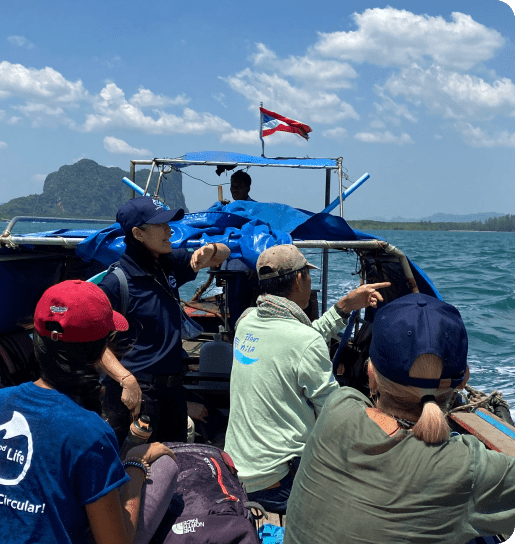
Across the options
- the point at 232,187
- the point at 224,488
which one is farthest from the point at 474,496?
the point at 232,187

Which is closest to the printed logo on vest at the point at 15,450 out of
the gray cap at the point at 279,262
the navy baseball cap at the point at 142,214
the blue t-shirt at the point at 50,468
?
the blue t-shirt at the point at 50,468

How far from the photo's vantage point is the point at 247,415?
2.55 meters

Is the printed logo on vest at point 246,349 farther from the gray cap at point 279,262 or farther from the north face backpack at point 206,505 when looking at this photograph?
the north face backpack at point 206,505

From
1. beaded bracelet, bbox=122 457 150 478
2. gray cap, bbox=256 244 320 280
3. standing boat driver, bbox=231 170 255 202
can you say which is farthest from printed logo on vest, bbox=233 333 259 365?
standing boat driver, bbox=231 170 255 202

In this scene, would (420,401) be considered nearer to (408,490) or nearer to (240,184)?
(408,490)

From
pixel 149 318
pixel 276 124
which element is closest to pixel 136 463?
pixel 149 318

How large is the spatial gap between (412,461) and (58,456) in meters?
0.91

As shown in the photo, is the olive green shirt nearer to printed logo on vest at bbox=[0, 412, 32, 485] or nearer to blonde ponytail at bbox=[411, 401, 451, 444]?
blonde ponytail at bbox=[411, 401, 451, 444]

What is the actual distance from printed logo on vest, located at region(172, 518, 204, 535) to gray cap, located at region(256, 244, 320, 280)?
3.79 feet

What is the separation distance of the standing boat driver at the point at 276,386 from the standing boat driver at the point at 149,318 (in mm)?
706

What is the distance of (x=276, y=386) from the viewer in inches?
96.6

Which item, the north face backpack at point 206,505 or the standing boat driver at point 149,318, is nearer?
the north face backpack at point 206,505

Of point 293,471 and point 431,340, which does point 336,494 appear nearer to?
point 431,340

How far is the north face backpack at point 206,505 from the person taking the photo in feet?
6.36
